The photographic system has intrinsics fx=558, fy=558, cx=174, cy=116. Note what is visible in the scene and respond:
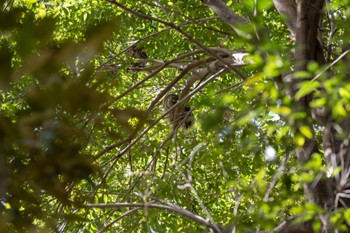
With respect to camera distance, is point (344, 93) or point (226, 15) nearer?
→ point (344, 93)

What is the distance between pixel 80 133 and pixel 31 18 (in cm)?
23

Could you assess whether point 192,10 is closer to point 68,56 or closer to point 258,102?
point 258,102

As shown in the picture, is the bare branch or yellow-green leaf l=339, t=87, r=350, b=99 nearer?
yellow-green leaf l=339, t=87, r=350, b=99

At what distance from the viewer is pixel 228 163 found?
4.20m

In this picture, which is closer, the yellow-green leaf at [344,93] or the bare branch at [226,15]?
the yellow-green leaf at [344,93]

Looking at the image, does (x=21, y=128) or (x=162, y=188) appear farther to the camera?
(x=162, y=188)

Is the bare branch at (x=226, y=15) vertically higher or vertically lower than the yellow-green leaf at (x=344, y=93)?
higher

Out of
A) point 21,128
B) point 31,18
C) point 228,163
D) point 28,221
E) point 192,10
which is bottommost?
point 28,221

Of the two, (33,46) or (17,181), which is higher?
(33,46)

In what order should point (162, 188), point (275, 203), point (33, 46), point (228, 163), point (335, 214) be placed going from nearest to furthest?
point (33, 46)
point (335, 214)
point (275, 203)
point (228, 163)
point (162, 188)

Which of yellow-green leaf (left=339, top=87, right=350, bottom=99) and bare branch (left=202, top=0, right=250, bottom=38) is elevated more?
bare branch (left=202, top=0, right=250, bottom=38)

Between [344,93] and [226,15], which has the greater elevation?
[226,15]

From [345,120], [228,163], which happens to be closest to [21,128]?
[345,120]

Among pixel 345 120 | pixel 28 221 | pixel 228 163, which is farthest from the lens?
pixel 228 163
